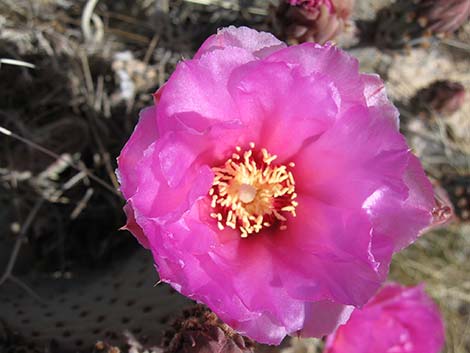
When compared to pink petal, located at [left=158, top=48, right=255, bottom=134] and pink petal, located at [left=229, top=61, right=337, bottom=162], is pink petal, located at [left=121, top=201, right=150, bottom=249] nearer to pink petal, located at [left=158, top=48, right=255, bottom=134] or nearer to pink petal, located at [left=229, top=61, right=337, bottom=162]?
pink petal, located at [left=158, top=48, right=255, bottom=134]

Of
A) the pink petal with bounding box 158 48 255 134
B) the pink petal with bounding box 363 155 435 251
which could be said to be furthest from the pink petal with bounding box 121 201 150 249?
the pink petal with bounding box 363 155 435 251

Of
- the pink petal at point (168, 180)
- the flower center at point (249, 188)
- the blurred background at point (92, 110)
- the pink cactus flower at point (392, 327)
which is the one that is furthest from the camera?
the blurred background at point (92, 110)

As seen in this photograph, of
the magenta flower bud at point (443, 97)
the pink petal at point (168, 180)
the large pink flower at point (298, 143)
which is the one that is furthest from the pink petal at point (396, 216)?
the magenta flower bud at point (443, 97)

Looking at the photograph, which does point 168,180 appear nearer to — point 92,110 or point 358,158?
point 358,158

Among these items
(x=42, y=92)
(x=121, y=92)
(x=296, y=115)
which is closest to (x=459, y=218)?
(x=296, y=115)

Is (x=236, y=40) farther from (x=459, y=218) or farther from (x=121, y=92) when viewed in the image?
(x=459, y=218)

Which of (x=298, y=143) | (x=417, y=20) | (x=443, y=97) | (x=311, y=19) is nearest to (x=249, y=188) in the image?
(x=298, y=143)

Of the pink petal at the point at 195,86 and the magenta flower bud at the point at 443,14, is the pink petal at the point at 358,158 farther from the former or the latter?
the magenta flower bud at the point at 443,14
